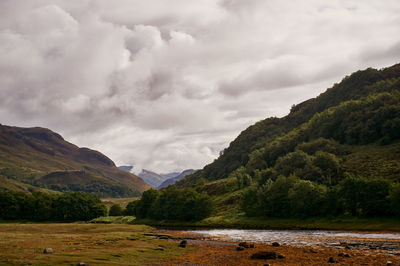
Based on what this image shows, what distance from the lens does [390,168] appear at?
184 m

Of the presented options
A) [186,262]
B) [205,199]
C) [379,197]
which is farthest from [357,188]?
[186,262]

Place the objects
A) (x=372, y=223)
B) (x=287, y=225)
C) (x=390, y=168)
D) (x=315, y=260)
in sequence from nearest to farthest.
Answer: (x=315, y=260)
(x=372, y=223)
(x=287, y=225)
(x=390, y=168)

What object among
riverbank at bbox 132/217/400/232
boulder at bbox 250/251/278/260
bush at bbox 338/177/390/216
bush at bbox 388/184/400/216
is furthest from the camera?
bush at bbox 338/177/390/216

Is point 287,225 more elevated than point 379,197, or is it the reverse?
point 379,197

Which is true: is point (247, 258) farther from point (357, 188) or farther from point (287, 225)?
point (357, 188)

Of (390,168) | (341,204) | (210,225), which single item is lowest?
(210,225)

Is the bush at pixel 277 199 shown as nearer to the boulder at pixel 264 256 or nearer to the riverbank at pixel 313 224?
the riverbank at pixel 313 224

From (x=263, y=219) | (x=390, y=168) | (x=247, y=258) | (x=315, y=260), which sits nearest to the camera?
(x=315, y=260)

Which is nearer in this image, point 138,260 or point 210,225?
point 138,260

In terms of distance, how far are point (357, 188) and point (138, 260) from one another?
10352 cm

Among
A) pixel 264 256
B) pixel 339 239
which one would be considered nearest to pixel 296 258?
pixel 264 256

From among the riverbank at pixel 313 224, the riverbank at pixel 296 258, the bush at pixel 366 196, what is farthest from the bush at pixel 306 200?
the riverbank at pixel 296 258

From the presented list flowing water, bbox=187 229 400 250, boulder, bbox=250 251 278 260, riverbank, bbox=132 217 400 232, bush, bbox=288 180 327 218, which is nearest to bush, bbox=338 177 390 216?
riverbank, bbox=132 217 400 232

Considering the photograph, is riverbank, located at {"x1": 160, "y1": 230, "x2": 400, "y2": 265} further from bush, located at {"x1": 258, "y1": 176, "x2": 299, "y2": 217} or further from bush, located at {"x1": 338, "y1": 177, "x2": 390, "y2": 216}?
bush, located at {"x1": 258, "y1": 176, "x2": 299, "y2": 217}
